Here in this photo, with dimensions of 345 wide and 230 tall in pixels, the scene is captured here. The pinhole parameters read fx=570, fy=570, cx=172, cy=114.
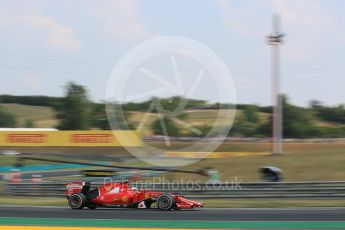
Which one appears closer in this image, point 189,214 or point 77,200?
point 189,214

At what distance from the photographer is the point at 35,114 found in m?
83.6

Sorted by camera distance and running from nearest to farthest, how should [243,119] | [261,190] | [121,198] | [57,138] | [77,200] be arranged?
[121,198], [77,200], [261,190], [57,138], [243,119]

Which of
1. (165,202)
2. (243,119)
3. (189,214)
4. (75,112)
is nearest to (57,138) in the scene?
(75,112)

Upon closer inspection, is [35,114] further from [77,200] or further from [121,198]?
[121,198]

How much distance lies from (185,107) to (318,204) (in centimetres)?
652

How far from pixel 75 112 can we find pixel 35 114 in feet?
53.7

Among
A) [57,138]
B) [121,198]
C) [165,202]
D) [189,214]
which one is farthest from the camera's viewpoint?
[57,138]

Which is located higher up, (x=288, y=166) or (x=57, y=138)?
(x=57, y=138)

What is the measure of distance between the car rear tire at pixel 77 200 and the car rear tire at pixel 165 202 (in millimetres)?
1845

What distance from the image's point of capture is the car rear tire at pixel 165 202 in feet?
41.5

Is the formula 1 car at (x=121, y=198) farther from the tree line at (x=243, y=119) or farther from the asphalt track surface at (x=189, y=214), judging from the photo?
the tree line at (x=243, y=119)

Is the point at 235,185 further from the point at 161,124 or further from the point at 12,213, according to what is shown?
the point at 161,124

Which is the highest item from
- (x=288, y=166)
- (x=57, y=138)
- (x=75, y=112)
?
(x=75, y=112)

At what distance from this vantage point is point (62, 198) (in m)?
18.1
